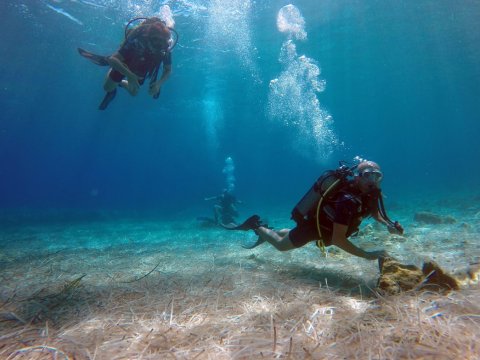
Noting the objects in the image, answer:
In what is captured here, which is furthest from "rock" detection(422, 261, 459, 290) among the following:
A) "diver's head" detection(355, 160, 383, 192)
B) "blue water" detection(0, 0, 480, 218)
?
"blue water" detection(0, 0, 480, 218)

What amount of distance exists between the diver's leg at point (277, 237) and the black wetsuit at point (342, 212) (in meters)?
0.35

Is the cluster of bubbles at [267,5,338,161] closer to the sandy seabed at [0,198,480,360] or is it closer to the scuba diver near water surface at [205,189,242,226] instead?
the scuba diver near water surface at [205,189,242,226]

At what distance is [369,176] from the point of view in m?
3.30

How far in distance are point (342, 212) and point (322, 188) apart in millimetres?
501

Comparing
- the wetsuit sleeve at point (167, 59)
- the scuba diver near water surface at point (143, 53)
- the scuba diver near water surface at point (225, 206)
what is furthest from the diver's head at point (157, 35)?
the scuba diver near water surface at point (225, 206)

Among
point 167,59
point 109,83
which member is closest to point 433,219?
point 167,59

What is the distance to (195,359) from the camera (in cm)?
159

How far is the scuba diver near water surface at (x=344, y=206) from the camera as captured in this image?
3254 mm

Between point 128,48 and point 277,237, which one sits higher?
point 128,48

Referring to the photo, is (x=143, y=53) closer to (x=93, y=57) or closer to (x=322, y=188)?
(x=93, y=57)

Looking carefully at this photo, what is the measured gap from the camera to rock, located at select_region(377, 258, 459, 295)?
2.61 meters

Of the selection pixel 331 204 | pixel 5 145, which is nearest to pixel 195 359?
pixel 331 204

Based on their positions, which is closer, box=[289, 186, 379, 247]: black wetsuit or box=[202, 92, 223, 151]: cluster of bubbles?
box=[289, 186, 379, 247]: black wetsuit

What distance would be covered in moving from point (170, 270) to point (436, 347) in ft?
12.9
